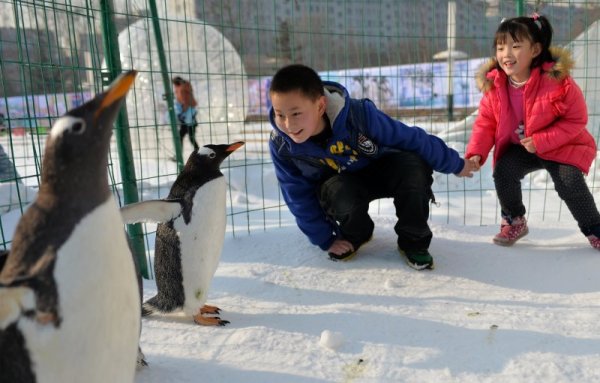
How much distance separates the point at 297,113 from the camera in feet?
6.00

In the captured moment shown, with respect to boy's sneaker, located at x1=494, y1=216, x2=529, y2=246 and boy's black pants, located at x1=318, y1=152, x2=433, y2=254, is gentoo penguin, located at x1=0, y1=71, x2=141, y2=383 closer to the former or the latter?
boy's black pants, located at x1=318, y1=152, x2=433, y2=254

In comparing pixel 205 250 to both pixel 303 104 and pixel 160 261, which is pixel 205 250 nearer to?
pixel 160 261

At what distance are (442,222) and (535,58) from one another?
0.89 m

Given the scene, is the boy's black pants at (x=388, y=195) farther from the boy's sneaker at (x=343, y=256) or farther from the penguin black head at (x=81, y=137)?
the penguin black head at (x=81, y=137)

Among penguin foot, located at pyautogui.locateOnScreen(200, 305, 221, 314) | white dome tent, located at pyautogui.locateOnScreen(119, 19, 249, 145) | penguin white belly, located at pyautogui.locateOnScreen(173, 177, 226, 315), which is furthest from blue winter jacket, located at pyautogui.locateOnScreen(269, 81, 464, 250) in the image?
white dome tent, located at pyautogui.locateOnScreen(119, 19, 249, 145)

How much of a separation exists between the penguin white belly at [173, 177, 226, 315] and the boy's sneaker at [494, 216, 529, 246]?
1.26 meters

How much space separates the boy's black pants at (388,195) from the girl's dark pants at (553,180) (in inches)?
15.6

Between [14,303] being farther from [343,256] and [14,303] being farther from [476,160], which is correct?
[476,160]

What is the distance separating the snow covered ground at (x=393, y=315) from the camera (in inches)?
50.2

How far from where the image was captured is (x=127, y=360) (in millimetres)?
929

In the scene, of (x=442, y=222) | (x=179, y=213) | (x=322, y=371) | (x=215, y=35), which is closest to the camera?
(x=322, y=371)

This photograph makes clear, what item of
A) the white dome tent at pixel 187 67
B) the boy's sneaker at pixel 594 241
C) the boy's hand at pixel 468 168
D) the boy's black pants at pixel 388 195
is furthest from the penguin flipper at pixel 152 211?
the white dome tent at pixel 187 67

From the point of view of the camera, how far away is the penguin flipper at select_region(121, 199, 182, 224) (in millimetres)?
1405

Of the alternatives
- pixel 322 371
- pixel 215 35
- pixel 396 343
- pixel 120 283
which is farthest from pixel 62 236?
pixel 215 35
